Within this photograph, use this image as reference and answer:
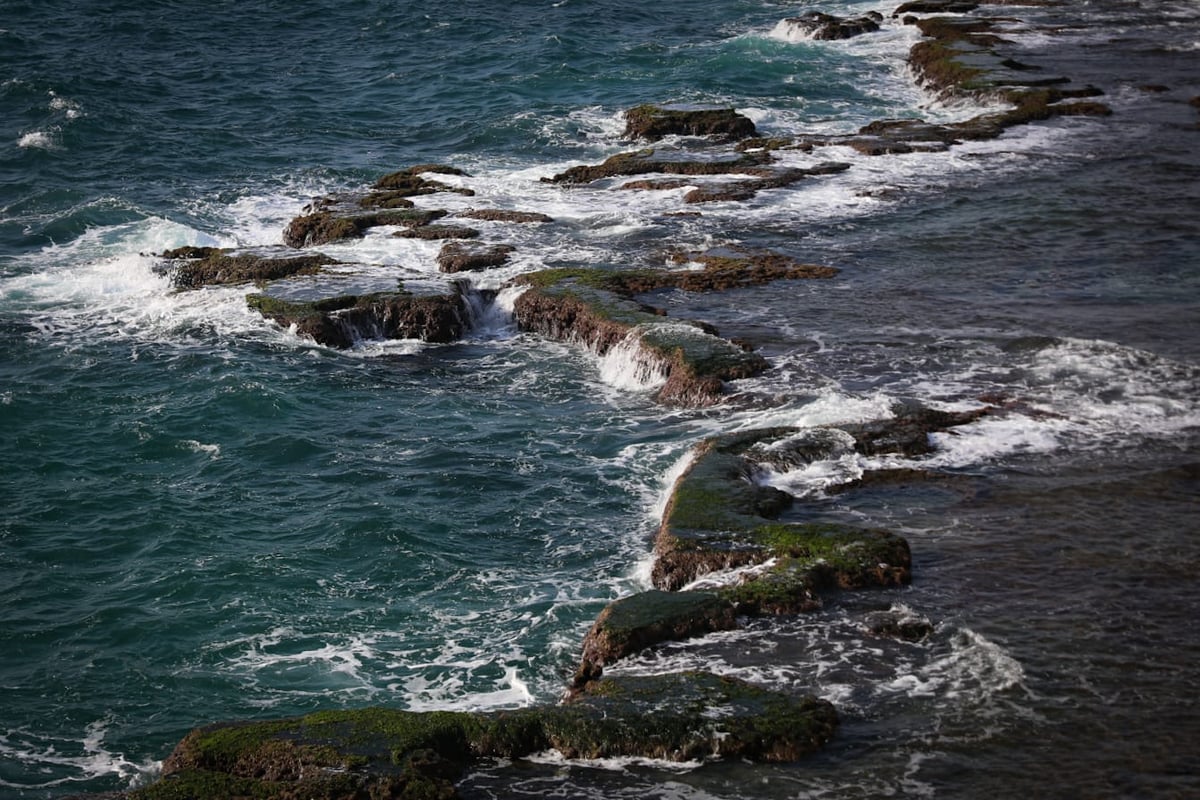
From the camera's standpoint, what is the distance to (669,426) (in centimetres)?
2266

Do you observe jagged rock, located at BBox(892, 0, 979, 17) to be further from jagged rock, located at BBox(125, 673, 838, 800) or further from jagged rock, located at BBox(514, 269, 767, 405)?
jagged rock, located at BBox(125, 673, 838, 800)

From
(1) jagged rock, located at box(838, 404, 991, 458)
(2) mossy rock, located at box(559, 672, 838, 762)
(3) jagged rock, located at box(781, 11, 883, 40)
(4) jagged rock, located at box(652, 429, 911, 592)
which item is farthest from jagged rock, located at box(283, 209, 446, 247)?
(3) jagged rock, located at box(781, 11, 883, 40)

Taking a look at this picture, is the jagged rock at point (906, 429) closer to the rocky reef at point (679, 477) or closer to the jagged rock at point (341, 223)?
the rocky reef at point (679, 477)

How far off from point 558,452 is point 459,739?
939cm

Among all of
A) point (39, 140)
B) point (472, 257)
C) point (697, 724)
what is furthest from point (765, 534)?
point (39, 140)

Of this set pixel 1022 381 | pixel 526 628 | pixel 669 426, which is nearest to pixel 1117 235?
pixel 1022 381

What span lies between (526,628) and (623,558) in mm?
2219

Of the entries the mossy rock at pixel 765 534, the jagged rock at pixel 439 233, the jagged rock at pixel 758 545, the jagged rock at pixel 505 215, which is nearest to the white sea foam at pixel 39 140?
the jagged rock at pixel 439 233

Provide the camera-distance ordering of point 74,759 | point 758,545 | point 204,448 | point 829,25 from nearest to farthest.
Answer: point 74,759
point 758,545
point 204,448
point 829,25

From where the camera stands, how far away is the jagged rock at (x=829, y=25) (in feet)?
176

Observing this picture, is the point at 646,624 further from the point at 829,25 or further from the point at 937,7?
the point at 937,7

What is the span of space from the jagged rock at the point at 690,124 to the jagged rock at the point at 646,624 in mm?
25618

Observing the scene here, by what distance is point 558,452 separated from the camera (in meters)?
22.5

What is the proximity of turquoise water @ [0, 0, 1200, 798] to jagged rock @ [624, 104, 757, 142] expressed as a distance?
34.8 inches
